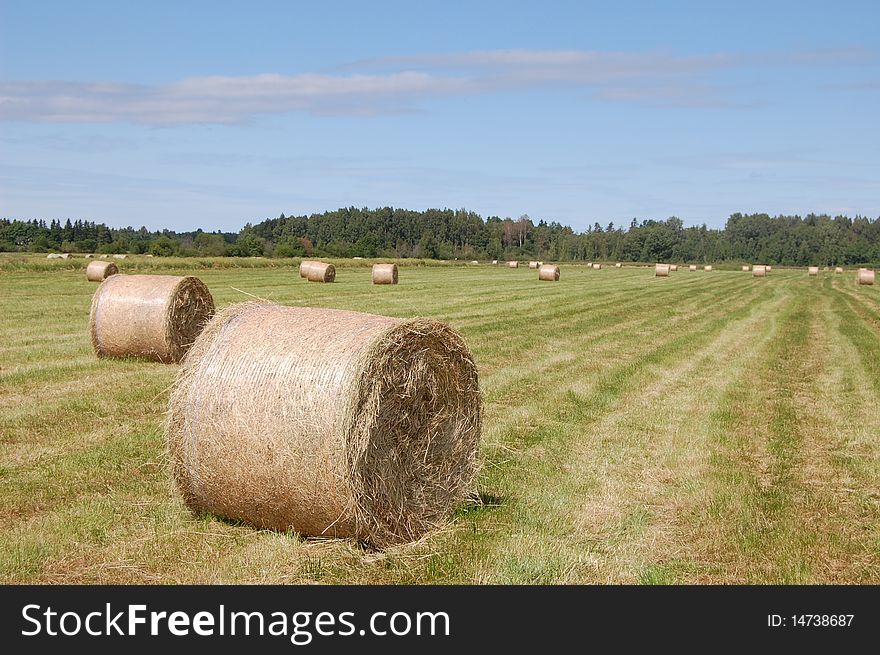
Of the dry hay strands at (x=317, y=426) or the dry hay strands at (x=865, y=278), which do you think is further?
the dry hay strands at (x=865, y=278)

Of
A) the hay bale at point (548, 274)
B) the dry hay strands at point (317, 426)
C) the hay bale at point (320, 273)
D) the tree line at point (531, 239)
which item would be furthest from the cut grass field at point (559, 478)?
the tree line at point (531, 239)

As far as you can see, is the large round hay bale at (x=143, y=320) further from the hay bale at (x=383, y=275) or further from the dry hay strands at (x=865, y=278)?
the dry hay strands at (x=865, y=278)

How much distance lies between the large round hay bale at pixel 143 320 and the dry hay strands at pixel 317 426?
790cm

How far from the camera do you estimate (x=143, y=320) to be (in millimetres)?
15070

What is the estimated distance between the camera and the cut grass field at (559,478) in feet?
20.7

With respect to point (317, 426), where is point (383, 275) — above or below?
above

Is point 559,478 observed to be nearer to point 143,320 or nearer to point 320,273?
point 143,320

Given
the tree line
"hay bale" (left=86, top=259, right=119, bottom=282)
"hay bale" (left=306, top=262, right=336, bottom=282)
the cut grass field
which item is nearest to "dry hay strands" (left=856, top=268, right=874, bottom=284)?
"hay bale" (left=306, top=262, right=336, bottom=282)

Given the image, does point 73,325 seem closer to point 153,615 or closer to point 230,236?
point 153,615

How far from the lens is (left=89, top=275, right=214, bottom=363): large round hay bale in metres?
15.0

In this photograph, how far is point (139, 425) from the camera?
33.8 ft

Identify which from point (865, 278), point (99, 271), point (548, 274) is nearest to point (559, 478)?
point (99, 271)

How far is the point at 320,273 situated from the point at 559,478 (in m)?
32.8

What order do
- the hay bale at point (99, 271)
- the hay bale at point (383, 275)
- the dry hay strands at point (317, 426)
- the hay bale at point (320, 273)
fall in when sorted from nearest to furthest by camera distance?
the dry hay strands at point (317, 426)
the hay bale at point (99, 271)
the hay bale at point (383, 275)
the hay bale at point (320, 273)
